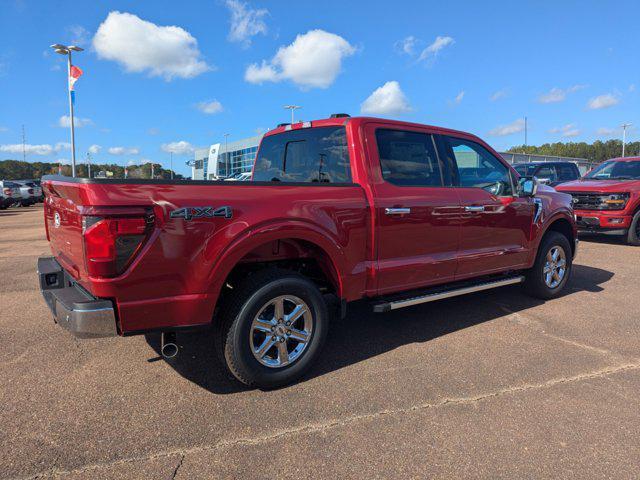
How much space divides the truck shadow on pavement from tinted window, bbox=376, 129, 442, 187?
147 cm

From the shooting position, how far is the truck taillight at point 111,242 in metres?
2.49

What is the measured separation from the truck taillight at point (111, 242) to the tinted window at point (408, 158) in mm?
2074

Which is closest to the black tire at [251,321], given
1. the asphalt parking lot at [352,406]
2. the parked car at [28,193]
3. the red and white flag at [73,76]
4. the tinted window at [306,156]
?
the asphalt parking lot at [352,406]

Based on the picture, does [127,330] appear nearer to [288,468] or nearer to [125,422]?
[125,422]

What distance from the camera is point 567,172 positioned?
14875 mm

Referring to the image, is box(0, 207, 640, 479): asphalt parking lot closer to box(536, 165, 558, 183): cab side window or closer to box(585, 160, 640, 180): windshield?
box(585, 160, 640, 180): windshield

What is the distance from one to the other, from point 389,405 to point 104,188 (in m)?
2.25

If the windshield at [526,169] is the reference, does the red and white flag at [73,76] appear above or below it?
above

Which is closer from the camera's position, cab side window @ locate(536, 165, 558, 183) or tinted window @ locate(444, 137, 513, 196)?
tinted window @ locate(444, 137, 513, 196)

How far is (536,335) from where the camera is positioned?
170 inches

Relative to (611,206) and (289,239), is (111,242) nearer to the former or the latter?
(289,239)

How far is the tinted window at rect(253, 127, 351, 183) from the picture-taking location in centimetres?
386

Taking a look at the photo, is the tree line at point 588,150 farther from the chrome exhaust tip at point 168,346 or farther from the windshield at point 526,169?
the chrome exhaust tip at point 168,346

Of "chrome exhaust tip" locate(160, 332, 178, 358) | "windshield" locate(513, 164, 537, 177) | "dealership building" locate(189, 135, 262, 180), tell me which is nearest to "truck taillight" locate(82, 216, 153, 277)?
"chrome exhaust tip" locate(160, 332, 178, 358)
